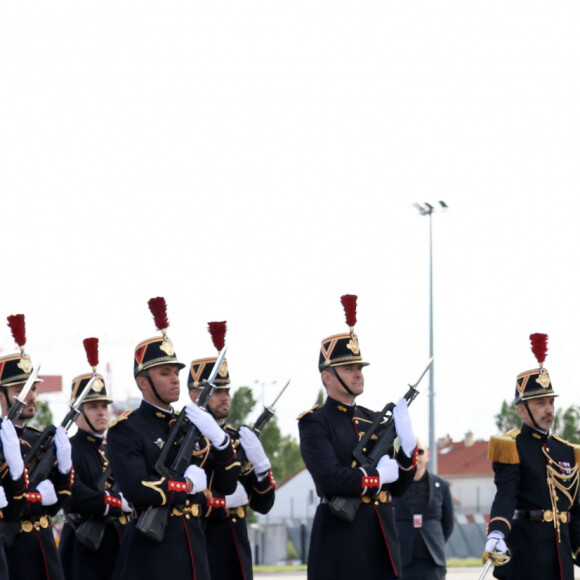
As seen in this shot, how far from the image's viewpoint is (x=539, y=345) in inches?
416

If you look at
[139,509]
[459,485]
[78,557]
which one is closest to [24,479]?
[139,509]

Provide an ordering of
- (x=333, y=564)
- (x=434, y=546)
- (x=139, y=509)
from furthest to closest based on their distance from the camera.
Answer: (x=434, y=546) < (x=333, y=564) < (x=139, y=509)

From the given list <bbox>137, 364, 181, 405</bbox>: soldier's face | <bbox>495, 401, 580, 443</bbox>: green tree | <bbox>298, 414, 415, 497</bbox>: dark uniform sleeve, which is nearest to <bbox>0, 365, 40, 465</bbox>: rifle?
<bbox>137, 364, 181, 405</bbox>: soldier's face

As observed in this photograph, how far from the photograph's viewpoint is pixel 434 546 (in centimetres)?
1313

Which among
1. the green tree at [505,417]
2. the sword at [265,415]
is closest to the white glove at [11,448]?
the sword at [265,415]

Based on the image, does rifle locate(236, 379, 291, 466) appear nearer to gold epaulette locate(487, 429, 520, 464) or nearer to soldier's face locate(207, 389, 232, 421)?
soldier's face locate(207, 389, 232, 421)

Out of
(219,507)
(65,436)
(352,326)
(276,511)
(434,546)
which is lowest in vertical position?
(276,511)

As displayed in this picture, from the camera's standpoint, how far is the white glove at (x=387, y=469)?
9.22 metres

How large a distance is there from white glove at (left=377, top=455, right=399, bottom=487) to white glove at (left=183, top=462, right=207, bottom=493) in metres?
1.36

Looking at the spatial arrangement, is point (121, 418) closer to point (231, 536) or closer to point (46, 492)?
point (46, 492)

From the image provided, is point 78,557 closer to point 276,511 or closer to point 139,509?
point 139,509

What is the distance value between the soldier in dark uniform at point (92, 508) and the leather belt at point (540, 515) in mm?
3350

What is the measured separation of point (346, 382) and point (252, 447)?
0.95 meters

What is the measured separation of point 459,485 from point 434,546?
6961cm
